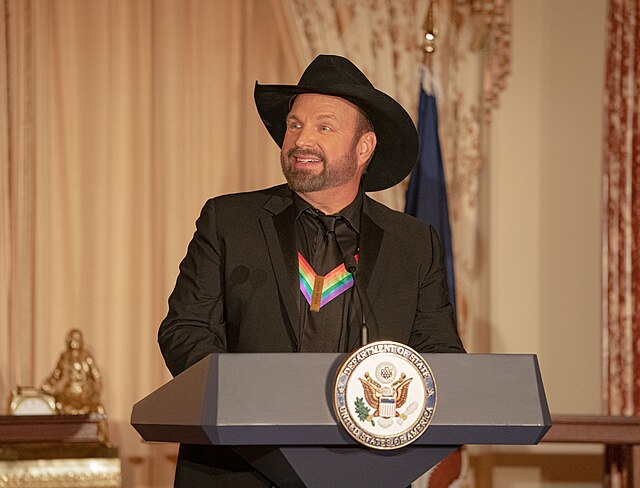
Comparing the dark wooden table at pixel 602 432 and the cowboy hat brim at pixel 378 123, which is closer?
the cowboy hat brim at pixel 378 123

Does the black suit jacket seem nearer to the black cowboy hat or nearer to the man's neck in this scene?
the man's neck

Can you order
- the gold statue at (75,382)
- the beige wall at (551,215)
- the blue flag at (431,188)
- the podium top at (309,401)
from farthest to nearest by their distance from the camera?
the beige wall at (551,215), the blue flag at (431,188), the gold statue at (75,382), the podium top at (309,401)

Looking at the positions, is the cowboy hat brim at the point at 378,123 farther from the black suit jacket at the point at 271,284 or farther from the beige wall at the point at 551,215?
the beige wall at the point at 551,215

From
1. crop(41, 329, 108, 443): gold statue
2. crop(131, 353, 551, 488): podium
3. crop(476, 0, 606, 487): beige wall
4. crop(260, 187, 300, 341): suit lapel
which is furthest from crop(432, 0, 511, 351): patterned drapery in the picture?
crop(131, 353, 551, 488): podium

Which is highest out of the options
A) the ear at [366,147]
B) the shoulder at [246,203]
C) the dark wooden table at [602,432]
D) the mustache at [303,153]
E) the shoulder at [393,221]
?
the ear at [366,147]

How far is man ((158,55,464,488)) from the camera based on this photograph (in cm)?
225

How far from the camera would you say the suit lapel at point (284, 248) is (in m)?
2.24

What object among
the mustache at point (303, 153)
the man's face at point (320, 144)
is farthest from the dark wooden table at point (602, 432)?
the mustache at point (303, 153)

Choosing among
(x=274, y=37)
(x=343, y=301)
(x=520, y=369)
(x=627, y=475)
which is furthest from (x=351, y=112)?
(x=274, y=37)

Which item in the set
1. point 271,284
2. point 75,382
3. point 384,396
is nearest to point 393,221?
point 271,284

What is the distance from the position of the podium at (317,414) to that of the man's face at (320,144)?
2.35 feet

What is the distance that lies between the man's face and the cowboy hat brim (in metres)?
0.03

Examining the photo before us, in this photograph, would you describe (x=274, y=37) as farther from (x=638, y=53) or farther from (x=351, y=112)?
(x=351, y=112)

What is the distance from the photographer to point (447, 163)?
18.0 feet
